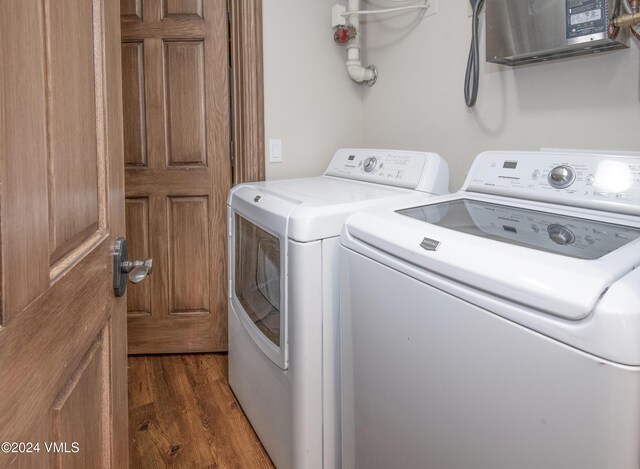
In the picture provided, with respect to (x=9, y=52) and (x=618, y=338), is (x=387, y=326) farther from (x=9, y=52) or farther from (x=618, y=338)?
(x=9, y=52)

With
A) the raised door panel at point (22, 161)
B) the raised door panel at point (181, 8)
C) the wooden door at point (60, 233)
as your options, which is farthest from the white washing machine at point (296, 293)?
the raised door panel at point (181, 8)

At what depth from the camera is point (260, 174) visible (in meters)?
2.29

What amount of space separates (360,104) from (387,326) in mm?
1731

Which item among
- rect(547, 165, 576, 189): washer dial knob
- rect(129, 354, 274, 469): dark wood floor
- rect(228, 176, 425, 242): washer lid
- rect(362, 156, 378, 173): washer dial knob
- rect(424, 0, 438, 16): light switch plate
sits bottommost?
rect(129, 354, 274, 469): dark wood floor

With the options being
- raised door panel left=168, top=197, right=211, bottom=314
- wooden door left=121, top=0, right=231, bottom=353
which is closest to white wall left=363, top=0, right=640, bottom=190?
wooden door left=121, top=0, right=231, bottom=353

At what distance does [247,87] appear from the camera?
221 centimetres

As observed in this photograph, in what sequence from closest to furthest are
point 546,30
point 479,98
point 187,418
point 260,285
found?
point 546,30 → point 260,285 → point 479,98 → point 187,418

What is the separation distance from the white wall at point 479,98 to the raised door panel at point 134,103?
1.17 metres

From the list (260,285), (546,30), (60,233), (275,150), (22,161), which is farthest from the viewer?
(275,150)

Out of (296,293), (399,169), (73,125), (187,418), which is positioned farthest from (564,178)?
(187,418)

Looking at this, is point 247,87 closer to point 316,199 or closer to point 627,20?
point 316,199

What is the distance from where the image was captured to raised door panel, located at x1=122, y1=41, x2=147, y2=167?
224cm

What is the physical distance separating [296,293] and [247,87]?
1300mm

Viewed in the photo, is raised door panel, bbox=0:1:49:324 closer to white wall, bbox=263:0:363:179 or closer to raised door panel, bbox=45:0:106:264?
raised door panel, bbox=45:0:106:264
